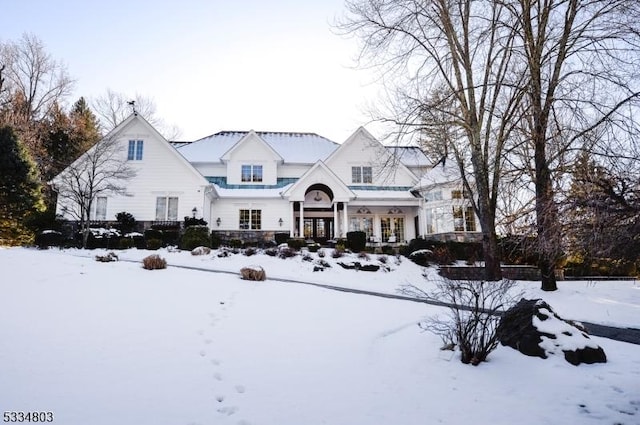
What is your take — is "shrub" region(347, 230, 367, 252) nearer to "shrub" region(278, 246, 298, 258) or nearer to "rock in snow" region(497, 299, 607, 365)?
"shrub" region(278, 246, 298, 258)

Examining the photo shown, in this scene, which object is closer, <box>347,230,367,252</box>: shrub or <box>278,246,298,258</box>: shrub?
<box>278,246,298,258</box>: shrub

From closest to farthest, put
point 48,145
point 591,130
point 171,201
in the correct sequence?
point 591,130 < point 171,201 < point 48,145

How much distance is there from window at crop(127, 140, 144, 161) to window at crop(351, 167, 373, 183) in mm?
13640

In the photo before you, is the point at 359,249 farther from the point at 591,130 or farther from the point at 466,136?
the point at 591,130

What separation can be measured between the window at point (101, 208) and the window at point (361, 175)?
1542 cm

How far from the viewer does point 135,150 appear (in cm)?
2055

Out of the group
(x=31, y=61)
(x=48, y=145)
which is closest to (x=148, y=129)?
(x=48, y=145)

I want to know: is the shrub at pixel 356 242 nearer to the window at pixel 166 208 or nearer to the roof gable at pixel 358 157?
the roof gable at pixel 358 157

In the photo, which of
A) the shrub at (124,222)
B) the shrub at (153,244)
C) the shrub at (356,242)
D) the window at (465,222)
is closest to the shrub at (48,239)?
the shrub at (124,222)

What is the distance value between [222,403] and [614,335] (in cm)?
703

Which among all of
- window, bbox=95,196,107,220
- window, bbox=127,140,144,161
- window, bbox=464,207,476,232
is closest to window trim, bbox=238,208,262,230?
window, bbox=127,140,144,161

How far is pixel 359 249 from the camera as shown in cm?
1856

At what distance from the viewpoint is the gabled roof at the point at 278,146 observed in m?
24.5

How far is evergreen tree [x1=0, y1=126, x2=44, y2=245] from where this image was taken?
16.3 meters
